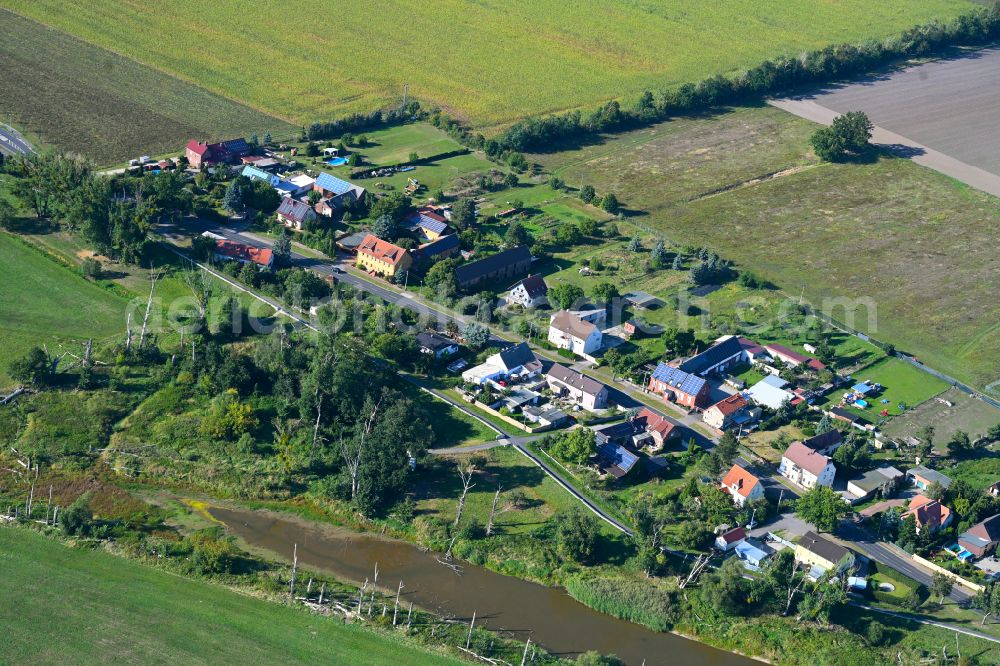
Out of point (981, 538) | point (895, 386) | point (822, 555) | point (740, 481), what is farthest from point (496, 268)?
point (981, 538)

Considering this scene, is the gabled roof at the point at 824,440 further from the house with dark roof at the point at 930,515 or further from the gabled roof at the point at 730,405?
the house with dark roof at the point at 930,515

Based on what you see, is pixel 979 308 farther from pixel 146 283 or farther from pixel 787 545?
pixel 146 283

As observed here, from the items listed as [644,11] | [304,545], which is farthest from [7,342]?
[644,11]

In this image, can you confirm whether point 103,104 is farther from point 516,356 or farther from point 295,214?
point 516,356

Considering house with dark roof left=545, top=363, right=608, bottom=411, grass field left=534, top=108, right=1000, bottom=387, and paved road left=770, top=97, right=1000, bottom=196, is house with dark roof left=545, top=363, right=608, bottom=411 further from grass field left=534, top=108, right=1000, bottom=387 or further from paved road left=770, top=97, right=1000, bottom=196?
paved road left=770, top=97, right=1000, bottom=196

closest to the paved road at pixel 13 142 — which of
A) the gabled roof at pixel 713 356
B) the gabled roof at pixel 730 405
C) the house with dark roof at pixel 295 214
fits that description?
the house with dark roof at pixel 295 214
